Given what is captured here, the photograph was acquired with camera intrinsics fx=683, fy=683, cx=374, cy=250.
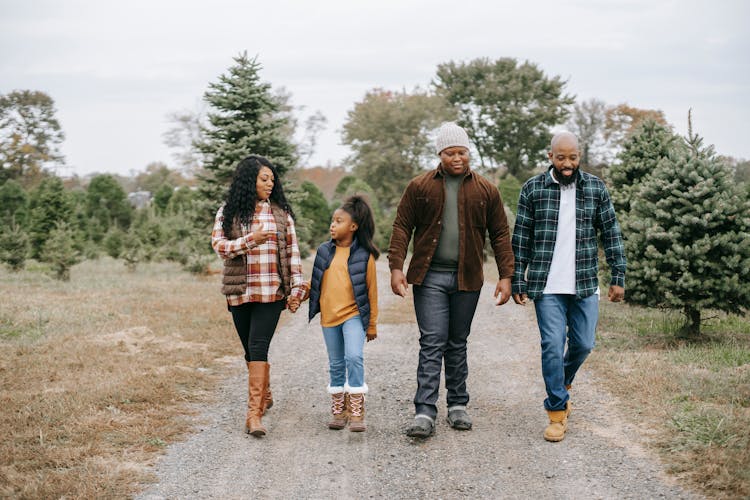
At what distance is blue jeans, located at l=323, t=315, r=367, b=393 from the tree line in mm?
3917

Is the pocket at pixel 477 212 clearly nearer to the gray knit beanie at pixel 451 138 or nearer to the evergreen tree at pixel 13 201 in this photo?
the gray knit beanie at pixel 451 138

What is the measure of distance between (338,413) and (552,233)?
2.16 meters

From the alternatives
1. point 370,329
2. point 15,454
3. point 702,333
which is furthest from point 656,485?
point 702,333

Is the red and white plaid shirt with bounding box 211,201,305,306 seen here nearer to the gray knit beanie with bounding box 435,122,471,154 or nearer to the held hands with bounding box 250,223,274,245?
the held hands with bounding box 250,223,274,245

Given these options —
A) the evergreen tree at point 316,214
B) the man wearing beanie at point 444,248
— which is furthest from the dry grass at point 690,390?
the evergreen tree at point 316,214

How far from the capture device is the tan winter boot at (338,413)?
5.29 metres

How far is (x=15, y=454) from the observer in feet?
14.6

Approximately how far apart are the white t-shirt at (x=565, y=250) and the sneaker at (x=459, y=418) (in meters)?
1.15

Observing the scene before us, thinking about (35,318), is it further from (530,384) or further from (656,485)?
(656,485)

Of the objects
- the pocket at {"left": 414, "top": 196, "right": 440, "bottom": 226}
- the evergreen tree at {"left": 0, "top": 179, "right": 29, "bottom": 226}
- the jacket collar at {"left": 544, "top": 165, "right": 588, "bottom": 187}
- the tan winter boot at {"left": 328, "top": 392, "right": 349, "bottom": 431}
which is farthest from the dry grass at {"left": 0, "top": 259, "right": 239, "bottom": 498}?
the evergreen tree at {"left": 0, "top": 179, "right": 29, "bottom": 226}

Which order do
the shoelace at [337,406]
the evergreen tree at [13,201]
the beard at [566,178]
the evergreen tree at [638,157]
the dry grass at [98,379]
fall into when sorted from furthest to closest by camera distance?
the evergreen tree at [13,201] < the evergreen tree at [638,157] < the shoelace at [337,406] < the beard at [566,178] < the dry grass at [98,379]

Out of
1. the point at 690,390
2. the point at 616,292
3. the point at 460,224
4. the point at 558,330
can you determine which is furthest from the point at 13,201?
the point at 690,390

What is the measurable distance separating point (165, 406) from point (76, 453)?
1.38m

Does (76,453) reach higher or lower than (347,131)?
lower
